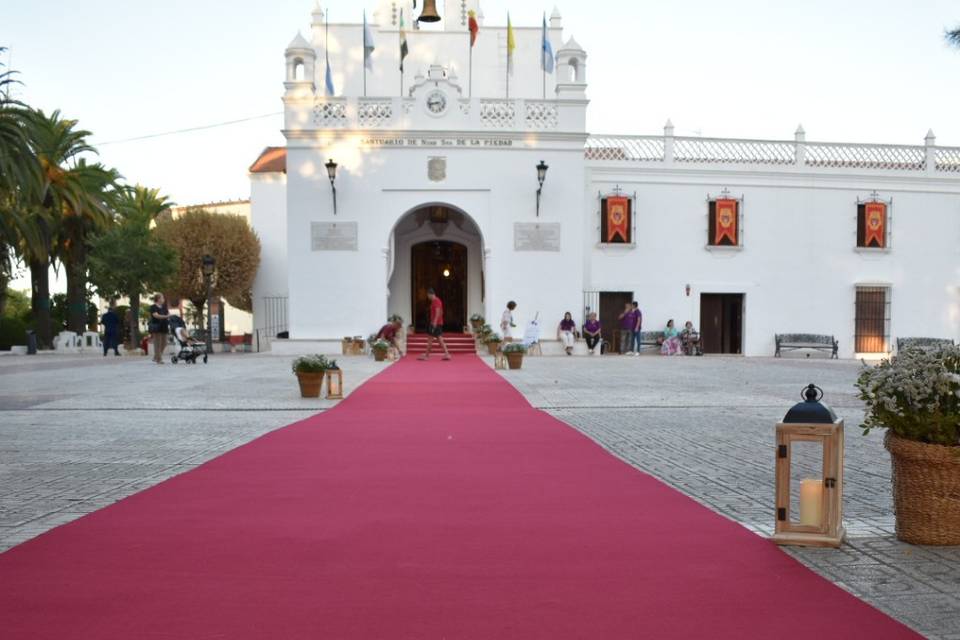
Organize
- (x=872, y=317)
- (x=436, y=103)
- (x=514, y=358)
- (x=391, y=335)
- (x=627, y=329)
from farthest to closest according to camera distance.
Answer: (x=872, y=317) → (x=627, y=329) → (x=436, y=103) → (x=391, y=335) → (x=514, y=358)

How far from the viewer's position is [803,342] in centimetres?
2502

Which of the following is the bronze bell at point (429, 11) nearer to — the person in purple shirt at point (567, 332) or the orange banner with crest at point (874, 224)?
the person in purple shirt at point (567, 332)

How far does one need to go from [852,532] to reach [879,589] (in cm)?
99

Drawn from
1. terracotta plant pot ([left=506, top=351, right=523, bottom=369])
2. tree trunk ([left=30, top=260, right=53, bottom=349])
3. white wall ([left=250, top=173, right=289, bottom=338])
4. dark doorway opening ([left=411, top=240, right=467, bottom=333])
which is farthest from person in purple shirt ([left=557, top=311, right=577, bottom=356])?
tree trunk ([left=30, top=260, right=53, bottom=349])

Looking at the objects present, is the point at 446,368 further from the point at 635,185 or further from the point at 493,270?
the point at 635,185

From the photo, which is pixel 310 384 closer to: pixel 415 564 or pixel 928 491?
pixel 415 564

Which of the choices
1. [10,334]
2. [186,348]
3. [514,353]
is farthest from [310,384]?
[10,334]

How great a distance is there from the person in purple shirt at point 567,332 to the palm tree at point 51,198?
1648 centimetres

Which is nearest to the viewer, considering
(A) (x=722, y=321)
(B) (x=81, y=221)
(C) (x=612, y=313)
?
(C) (x=612, y=313)

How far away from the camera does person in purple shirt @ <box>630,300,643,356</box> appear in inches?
927

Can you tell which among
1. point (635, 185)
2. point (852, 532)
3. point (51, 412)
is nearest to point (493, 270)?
point (635, 185)

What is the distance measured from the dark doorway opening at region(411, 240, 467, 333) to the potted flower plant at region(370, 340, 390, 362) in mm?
6433

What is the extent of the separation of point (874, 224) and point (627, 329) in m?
8.76

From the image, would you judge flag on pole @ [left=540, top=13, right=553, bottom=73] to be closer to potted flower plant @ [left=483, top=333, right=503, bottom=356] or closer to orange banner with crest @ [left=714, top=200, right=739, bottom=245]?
orange banner with crest @ [left=714, top=200, right=739, bottom=245]
